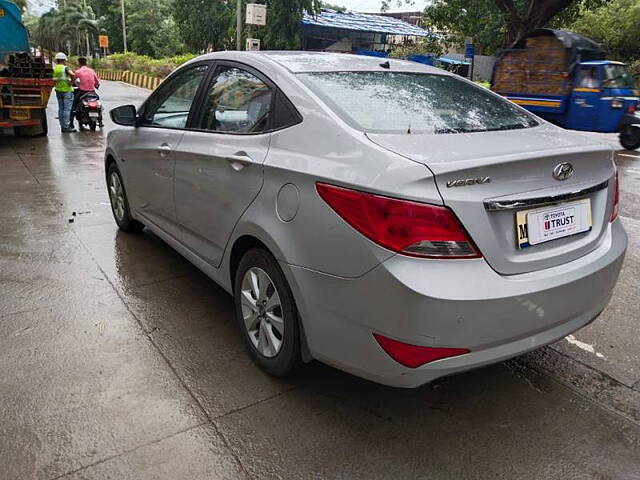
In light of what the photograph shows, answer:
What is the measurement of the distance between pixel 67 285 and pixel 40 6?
77.8 metres

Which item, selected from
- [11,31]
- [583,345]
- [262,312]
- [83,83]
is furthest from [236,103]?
A: [83,83]

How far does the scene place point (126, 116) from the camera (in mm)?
4188

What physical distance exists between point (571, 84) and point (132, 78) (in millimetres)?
27727

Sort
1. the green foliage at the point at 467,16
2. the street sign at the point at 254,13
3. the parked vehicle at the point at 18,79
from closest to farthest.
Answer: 1. the parked vehicle at the point at 18,79
2. the street sign at the point at 254,13
3. the green foliage at the point at 467,16

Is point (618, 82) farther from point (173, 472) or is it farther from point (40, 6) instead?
point (40, 6)

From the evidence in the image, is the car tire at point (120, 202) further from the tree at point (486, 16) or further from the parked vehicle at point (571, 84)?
the tree at point (486, 16)

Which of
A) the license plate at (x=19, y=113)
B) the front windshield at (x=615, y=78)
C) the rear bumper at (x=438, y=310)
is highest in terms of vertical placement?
the front windshield at (x=615, y=78)

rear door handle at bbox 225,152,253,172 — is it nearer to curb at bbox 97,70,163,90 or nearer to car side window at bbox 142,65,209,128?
car side window at bbox 142,65,209,128

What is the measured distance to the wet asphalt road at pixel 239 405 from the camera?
2.26 meters

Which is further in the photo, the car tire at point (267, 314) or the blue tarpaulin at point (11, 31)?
Result: the blue tarpaulin at point (11, 31)

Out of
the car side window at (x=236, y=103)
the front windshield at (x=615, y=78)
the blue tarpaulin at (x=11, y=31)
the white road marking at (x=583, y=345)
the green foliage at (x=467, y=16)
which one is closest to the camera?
the car side window at (x=236, y=103)

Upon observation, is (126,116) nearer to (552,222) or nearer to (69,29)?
(552,222)

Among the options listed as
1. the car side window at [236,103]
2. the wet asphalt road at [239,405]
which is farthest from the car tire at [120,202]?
the car side window at [236,103]

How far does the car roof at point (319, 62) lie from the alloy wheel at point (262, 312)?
1115 millimetres
